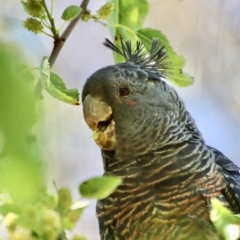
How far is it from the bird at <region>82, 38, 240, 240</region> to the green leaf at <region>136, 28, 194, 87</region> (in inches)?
0.8

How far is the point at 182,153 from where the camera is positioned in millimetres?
877

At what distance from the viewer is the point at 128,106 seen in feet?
2.95

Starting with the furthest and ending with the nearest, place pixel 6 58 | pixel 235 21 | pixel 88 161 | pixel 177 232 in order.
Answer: pixel 235 21, pixel 88 161, pixel 177 232, pixel 6 58

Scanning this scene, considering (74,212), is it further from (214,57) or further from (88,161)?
(214,57)

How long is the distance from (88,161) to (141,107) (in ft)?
2.24

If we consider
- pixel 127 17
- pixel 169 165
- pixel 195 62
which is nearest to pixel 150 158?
pixel 169 165

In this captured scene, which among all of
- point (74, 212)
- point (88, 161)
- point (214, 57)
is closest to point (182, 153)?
point (74, 212)

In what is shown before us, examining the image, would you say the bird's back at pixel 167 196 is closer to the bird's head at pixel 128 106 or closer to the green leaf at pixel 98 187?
the bird's head at pixel 128 106

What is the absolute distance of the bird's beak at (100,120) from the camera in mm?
853

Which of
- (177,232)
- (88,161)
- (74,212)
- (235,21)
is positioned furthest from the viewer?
(235,21)

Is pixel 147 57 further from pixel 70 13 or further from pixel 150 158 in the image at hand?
pixel 70 13

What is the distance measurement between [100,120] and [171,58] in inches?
8.5

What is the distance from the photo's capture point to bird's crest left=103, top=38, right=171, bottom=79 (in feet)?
3.05

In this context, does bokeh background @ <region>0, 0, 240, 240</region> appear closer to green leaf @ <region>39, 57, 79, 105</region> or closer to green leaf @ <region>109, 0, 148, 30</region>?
green leaf @ <region>109, 0, 148, 30</region>
